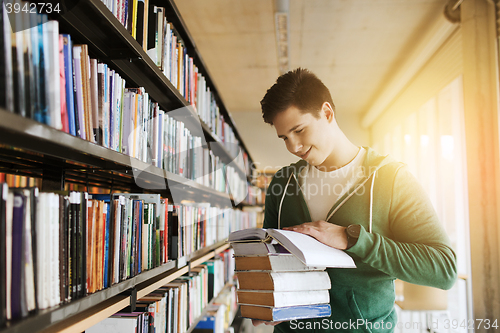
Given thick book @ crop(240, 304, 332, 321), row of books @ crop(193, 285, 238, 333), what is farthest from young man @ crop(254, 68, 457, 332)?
row of books @ crop(193, 285, 238, 333)

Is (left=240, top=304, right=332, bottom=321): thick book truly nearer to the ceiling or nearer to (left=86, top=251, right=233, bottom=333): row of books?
A: (left=86, top=251, right=233, bottom=333): row of books

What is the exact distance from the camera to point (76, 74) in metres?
0.71

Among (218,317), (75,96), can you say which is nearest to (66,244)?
Answer: (75,96)

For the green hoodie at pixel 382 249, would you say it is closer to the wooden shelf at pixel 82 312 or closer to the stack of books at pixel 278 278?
the stack of books at pixel 278 278

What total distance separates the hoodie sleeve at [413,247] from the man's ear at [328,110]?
32 cm

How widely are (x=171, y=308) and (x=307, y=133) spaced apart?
36.1 inches

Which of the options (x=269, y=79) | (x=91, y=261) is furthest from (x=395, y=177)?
(x=269, y=79)

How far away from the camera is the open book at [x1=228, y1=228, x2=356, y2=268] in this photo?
706 mm

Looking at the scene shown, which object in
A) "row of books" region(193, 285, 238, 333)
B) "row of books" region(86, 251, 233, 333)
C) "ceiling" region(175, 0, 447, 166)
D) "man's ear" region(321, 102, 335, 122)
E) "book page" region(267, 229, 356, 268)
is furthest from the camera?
"ceiling" region(175, 0, 447, 166)

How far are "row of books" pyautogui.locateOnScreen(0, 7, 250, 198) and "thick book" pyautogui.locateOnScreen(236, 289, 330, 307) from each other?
1.81ft

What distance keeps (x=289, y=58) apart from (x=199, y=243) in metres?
2.75

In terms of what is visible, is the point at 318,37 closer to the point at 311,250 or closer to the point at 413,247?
the point at 413,247

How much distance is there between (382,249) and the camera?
2.70 feet

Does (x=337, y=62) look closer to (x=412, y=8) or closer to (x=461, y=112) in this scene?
(x=412, y=8)
